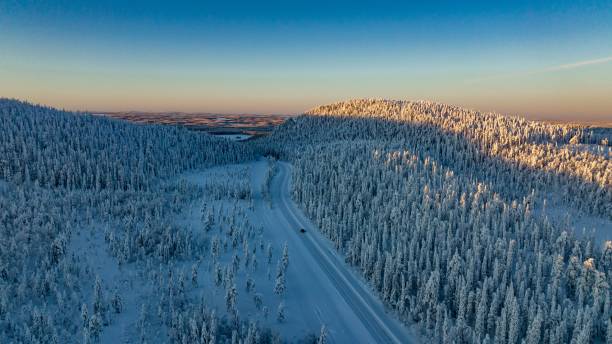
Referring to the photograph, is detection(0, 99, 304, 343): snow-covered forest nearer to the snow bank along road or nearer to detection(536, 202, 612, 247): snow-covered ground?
the snow bank along road

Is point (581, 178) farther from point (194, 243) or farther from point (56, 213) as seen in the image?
point (56, 213)

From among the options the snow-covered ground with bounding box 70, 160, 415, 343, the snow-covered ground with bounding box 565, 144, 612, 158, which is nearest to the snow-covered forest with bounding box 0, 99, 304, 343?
the snow-covered ground with bounding box 70, 160, 415, 343

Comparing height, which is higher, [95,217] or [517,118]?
[517,118]

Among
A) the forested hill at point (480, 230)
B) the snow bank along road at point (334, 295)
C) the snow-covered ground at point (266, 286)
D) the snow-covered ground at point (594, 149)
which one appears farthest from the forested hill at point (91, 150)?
the snow-covered ground at point (594, 149)

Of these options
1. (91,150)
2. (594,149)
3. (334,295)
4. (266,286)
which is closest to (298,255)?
(266,286)

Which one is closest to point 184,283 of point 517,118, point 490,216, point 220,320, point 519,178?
point 220,320
